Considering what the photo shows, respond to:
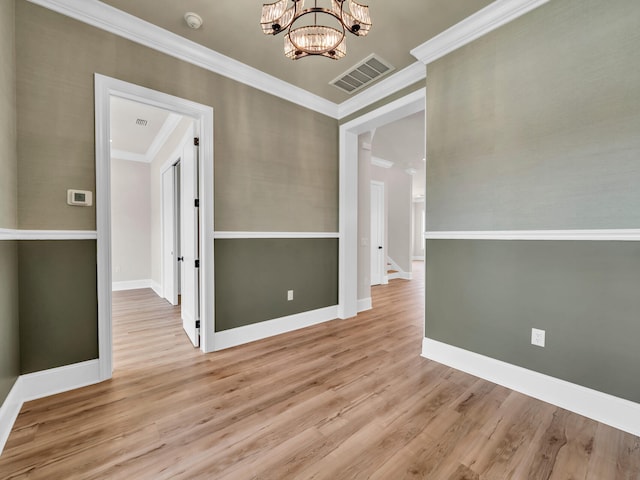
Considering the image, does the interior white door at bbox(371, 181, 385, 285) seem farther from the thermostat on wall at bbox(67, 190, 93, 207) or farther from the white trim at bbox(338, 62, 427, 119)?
the thermostat on wall at bbox(67, 190, 93, 207)

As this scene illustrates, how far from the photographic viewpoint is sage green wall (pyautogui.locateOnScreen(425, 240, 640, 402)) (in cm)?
172

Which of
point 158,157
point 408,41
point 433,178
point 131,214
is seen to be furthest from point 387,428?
point 131,214

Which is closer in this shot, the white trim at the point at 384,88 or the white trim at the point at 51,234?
the white trim at the point at 51,234

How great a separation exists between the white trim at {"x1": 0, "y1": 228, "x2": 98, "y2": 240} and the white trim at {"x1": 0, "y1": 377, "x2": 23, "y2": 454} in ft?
3.19

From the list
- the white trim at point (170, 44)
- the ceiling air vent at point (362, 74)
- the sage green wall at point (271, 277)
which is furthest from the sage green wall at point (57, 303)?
the ceiling air vent at point (362, 74)

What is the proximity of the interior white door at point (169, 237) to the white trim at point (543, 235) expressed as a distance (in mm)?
3993

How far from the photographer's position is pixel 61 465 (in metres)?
1.42

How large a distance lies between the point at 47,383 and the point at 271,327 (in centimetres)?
188

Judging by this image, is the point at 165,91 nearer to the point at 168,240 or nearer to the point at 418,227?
the point at 168,240

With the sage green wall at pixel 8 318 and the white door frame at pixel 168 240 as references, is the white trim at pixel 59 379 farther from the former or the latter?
the white door frame at pixel 168 240

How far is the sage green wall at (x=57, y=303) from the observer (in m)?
1.97

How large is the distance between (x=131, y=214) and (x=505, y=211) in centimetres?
673

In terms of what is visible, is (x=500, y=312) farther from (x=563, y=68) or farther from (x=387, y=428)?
(x=563, y=68)

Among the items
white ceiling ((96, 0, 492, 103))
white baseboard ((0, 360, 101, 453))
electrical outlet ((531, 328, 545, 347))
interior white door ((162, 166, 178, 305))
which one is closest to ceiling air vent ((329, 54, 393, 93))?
white ceiling ((96, 0, 492, 103))
